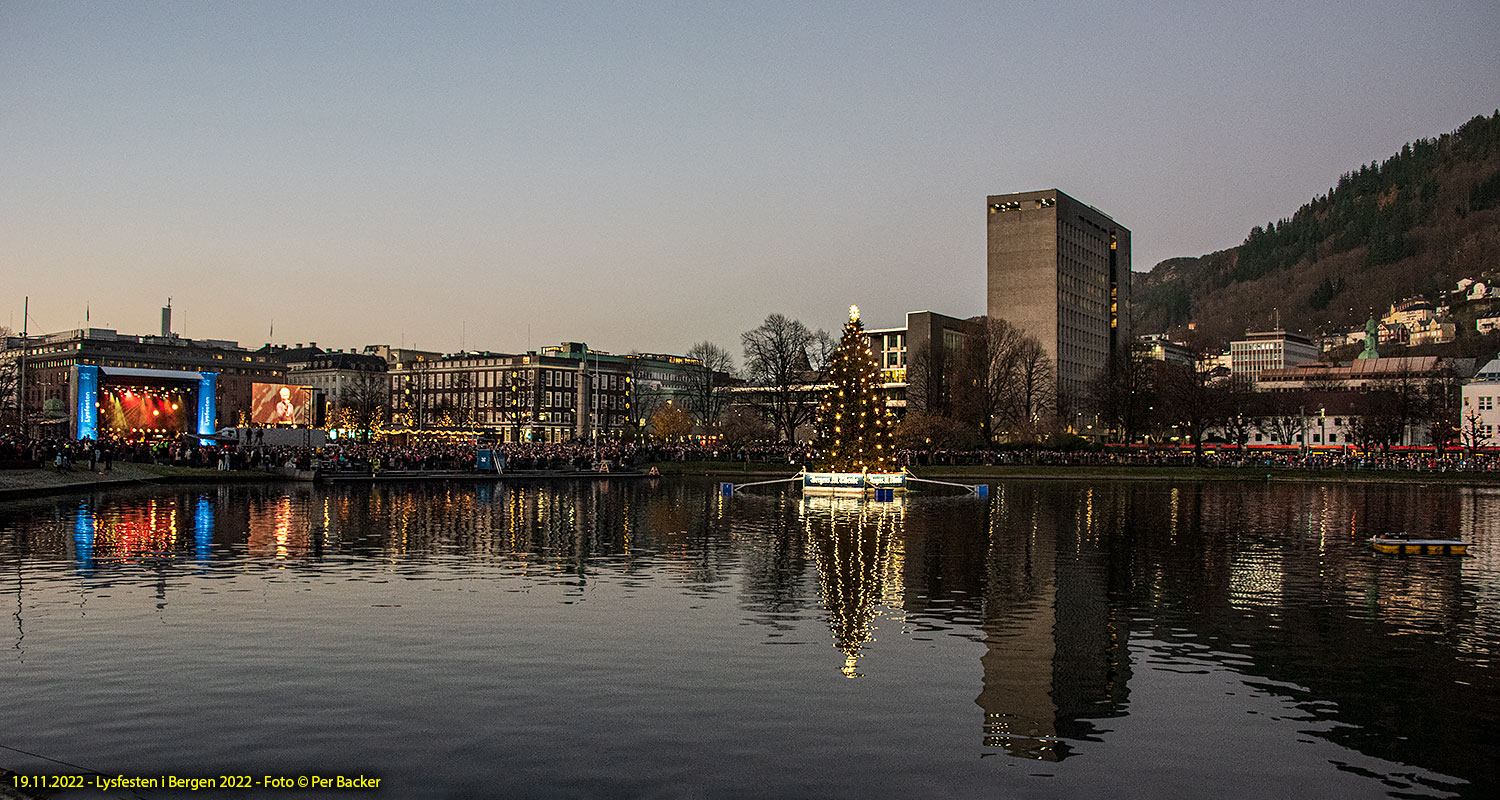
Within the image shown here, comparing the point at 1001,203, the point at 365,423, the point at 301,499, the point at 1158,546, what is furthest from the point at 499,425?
the point at 1158,546

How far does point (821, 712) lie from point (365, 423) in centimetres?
13414

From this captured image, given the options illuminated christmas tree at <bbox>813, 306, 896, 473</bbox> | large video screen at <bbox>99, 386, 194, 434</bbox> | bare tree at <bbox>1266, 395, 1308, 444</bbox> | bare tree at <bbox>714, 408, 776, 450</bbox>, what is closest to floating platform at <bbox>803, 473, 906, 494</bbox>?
illuminated christmas tree at <bbox>813, 306, 896, 473</bbox>

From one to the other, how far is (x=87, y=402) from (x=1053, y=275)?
107 m

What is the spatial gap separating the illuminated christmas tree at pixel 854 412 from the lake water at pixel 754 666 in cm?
2337

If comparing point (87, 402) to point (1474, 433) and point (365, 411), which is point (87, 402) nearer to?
point (365, 411)

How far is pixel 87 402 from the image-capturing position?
83.6m

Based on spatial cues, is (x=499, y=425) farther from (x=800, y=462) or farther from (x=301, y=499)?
(x=301, y=499)

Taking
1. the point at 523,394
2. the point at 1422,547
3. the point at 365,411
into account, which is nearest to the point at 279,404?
the point at 365,411

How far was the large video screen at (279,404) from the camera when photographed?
278ft

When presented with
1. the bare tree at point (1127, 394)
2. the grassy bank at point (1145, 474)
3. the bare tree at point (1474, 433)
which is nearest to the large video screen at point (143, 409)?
the grassy bank at point (1145, 474)

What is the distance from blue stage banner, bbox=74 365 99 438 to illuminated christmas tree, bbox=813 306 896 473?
196ft

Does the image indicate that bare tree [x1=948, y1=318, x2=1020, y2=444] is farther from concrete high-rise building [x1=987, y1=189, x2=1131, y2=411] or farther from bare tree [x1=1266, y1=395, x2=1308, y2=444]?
bare tree [x1=1266, y1=395, x2=1308, y2=444]

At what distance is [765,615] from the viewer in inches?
727

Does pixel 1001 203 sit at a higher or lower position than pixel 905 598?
higher
